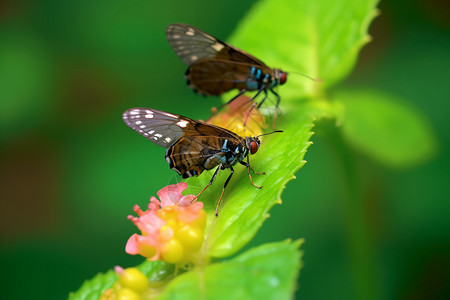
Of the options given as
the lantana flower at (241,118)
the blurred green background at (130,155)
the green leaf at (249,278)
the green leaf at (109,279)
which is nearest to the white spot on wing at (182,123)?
the lantana flower at (241,118)

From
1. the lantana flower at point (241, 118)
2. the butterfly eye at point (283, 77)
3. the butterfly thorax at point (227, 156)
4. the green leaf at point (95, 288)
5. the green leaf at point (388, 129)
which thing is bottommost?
the green leaf at point (95, 288)

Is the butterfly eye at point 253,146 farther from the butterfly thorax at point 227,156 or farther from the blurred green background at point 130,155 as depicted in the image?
the blurred green background at point 130,155

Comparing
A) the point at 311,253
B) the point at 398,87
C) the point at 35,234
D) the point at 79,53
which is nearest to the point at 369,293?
the point at 311,253

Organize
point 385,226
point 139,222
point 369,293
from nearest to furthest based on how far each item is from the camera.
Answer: point 139,222 → point 369,293 → point 385,226

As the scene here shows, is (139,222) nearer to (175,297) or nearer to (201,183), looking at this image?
(175,297)

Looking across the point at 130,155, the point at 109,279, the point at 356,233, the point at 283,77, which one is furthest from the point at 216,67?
the point at 130,155

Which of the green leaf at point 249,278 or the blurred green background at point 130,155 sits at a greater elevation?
the blurred green background at point 130,155

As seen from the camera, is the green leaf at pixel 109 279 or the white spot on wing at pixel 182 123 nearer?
the green leaf at pixel 109 279
